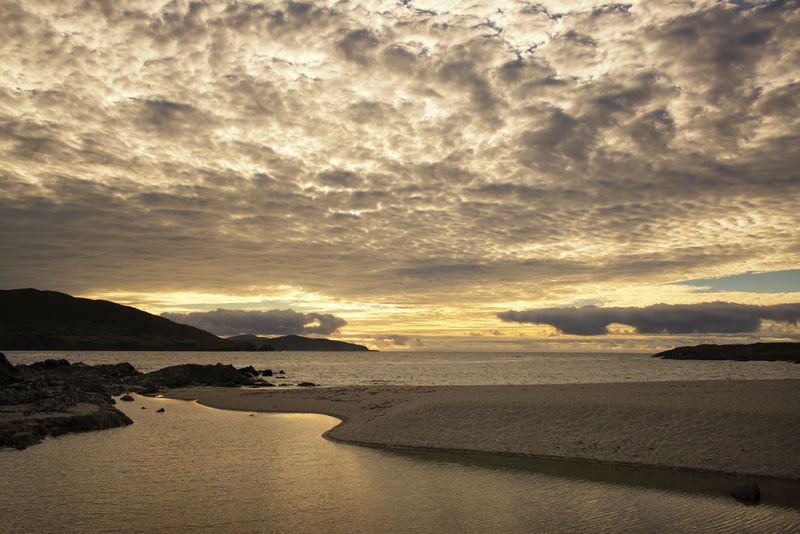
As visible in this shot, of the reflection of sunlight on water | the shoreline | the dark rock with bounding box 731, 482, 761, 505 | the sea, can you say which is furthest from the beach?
the reflection of sunlight on water

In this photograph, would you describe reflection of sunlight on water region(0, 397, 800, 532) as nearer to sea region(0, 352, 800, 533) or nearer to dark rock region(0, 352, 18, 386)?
sea region(0, 352, 800, 533)

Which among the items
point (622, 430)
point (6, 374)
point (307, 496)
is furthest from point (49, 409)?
point (622, 430)

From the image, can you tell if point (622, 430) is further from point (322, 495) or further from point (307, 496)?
point (307, 496)

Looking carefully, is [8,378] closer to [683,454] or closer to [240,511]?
[240,511]

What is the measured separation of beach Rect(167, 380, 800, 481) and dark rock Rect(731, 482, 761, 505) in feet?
11.9

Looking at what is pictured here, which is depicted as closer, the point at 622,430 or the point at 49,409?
the point at 622,430

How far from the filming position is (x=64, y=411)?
34906mm

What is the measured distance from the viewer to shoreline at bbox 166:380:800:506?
23.3 metres

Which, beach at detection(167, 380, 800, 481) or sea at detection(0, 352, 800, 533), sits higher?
beach at detection(167, 380, 800, 481)

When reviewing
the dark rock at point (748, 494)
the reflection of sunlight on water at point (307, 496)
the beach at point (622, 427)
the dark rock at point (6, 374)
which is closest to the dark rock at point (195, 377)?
the dark rock at point (6, 374)

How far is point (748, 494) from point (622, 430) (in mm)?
8624

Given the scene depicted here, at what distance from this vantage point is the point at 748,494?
1856 centimetres

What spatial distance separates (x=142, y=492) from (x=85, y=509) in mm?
2422

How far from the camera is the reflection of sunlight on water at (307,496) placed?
16016 mm
